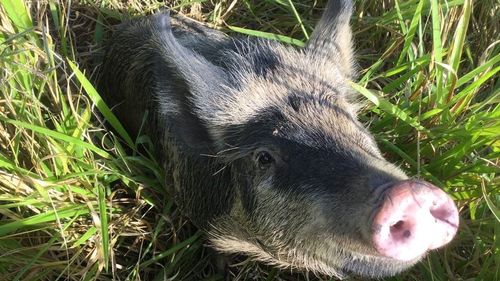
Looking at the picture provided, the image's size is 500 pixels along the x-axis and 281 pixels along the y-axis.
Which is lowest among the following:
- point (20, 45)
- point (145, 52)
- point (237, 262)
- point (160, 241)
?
point (237, 262)

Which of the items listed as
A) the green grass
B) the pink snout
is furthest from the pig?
the green grass

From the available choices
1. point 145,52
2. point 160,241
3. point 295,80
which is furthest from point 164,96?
point 160,241

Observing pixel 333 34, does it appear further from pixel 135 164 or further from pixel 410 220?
pixel 135 164

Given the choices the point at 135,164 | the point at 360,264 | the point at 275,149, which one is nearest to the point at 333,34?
the point at 275,149

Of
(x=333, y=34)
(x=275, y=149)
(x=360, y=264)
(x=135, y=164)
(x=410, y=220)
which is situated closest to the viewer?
(x=410, y=220)

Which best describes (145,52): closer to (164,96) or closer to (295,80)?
(164,96)

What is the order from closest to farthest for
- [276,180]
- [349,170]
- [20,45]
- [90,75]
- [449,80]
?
[349,170]
[276,180]
[20,45]
[449,80]
[90,75]

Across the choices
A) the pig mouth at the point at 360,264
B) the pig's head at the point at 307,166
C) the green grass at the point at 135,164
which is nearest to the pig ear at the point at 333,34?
the pig's head at the point at 307,166
